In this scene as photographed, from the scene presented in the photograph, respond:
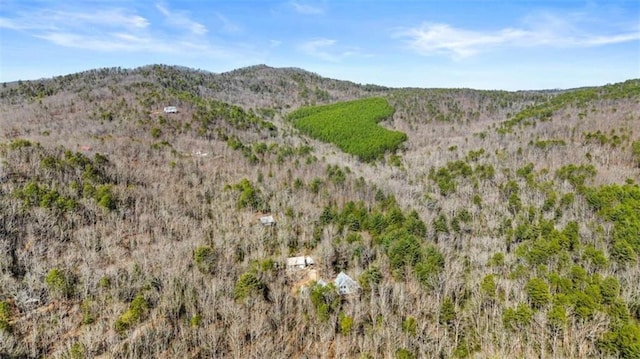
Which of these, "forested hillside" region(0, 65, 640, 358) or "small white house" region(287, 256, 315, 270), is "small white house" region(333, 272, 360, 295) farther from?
"small white house" region(287, 256, 315, 270)

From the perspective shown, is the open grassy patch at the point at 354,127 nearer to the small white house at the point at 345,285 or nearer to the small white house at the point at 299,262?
the small white house at the point at 299,262

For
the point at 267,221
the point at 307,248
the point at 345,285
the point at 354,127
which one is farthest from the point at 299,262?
the point at 354,127

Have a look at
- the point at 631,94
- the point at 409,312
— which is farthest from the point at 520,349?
the point at 631,94

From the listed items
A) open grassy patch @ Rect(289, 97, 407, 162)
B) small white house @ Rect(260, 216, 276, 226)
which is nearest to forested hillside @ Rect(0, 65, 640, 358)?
small white house @ Rect(260, 216, 276, 226)

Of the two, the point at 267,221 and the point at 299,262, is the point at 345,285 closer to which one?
the point at 299,262

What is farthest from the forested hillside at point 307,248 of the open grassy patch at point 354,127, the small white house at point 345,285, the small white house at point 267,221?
the open grassy patch at point 354,127

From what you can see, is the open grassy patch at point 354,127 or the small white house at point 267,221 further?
the open grassy patch at point 354,127
